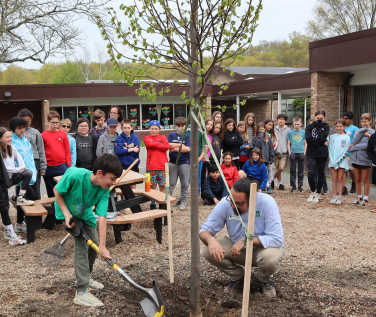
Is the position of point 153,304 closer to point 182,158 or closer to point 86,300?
point 86,300

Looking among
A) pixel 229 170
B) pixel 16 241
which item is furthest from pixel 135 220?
pixel 229 170

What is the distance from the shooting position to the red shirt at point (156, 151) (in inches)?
279

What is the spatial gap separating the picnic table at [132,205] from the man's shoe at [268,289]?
1.97 m

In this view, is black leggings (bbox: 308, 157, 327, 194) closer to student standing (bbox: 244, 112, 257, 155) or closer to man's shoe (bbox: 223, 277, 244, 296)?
student standing (bbox: 244, 112, 257, 155)

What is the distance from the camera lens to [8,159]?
215 inches

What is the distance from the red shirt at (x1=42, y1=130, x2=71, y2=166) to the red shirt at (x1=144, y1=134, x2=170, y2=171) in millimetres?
1419

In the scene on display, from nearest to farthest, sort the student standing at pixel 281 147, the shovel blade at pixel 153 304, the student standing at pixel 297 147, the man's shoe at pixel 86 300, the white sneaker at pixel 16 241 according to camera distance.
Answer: the shovel blade at pixel 153 304 → the man's shoe at pixel 86 300 → the white sneaker at pixel 16 241 → the student standing at pixel 297 147 → the student standing at pixel 281 147

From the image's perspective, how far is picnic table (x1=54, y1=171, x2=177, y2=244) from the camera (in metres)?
5.29

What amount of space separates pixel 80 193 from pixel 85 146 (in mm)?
3581

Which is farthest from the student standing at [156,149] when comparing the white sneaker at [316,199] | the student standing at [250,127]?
the white sneaker at [316,199]

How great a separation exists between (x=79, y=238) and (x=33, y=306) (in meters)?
0.73

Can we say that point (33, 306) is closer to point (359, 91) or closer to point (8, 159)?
point (8, 159)

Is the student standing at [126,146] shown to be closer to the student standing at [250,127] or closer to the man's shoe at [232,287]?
the student standing at [250,127]

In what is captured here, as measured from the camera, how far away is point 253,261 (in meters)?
3.76
